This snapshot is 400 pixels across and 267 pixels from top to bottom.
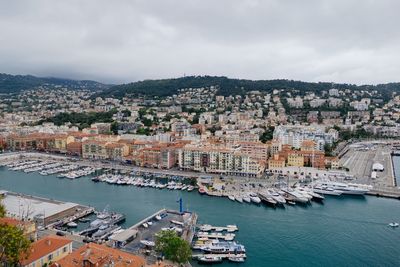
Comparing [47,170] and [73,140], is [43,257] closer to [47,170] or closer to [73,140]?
[47,170]

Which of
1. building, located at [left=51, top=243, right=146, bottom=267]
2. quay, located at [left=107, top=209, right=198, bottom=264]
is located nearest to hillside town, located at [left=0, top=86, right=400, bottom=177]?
quay, located at [left=107, top=209, right=198, bottom=264]

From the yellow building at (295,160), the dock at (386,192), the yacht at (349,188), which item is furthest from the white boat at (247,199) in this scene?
the yellow building at (295,160)

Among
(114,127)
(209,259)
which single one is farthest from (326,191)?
(114,127)

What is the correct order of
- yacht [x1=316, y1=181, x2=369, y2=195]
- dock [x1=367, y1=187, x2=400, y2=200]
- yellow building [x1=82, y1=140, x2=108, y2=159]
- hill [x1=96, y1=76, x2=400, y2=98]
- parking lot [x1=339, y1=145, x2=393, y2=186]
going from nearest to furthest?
dock [x1=367, y1=187, x2=400, y2=200]
yacht [x1=316, y1=181, x2=369, y2=195]
parking lot [x1=339, y1=145, x2=393, y2=186]
yellow building [x1=82, y1=140, x2=108, y2=159]
hill [x1=96, y1=76, x2=400, y2=98]

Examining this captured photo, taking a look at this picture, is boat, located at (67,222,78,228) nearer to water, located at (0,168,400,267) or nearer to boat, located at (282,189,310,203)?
water, located at (0,168,400,267)

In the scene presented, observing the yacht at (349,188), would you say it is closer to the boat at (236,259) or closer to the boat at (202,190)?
the boat at (202,190)

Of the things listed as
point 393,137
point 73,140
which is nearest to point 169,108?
point 73,140
